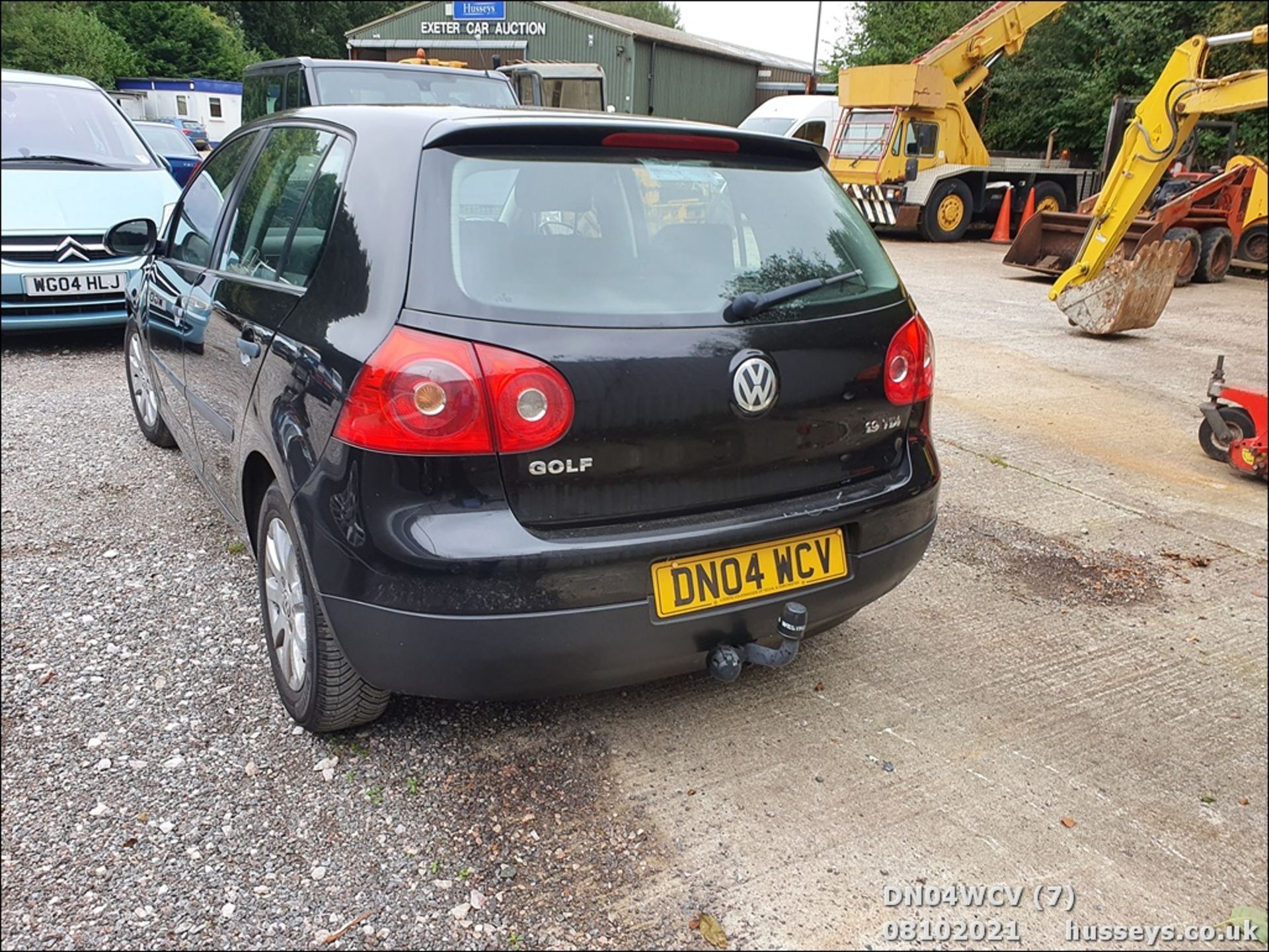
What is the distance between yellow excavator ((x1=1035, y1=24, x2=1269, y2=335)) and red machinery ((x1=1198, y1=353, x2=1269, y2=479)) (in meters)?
3.83

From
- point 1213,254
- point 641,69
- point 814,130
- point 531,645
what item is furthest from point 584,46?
point 531,645

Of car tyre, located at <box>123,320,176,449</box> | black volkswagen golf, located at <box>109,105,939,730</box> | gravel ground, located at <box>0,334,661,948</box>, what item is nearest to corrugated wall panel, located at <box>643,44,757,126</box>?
car tyre, located at <box>123,320,176,449</box>

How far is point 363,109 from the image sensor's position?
8.88 feet

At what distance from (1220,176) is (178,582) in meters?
13.5

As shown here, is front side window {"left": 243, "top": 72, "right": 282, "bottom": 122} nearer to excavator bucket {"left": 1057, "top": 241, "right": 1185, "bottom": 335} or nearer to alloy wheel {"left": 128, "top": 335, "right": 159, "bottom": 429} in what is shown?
alloy wheel {"left": 128, "top": 335, "right": 159, "bottom": 429}

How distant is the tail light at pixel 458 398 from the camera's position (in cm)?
207

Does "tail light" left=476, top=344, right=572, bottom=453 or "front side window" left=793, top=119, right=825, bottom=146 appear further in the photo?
"front side window" left=793, top=119, right=825, bottom=146

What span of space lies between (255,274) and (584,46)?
32926 millimetres

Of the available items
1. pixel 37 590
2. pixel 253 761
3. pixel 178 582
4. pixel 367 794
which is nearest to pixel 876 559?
pixel 367 794

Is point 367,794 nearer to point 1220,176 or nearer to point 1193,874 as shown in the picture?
point 1193,874

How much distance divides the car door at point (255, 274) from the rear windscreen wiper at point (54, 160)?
4070mm

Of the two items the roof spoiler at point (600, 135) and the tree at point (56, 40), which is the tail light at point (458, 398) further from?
the tree at point (56, 40)

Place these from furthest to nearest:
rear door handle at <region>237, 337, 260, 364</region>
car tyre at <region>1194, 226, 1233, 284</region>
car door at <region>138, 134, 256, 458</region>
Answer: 1. car tyre at <region>1194, 226, 1233, 284</region>
2. car door at <region>138, 134, 256, 458</region>
3. rear door handle at <region>237, 337, 260, 364</region>

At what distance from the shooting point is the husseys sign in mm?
33719
